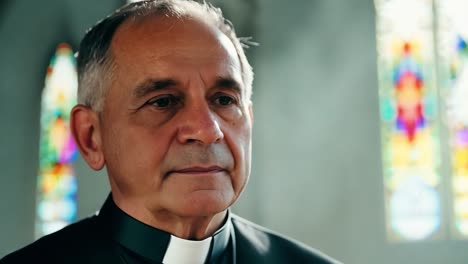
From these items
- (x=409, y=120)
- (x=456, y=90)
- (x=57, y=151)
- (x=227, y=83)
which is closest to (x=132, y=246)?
(x=227, y=83)

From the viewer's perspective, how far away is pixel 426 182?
266 inches

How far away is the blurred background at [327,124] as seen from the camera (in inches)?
263

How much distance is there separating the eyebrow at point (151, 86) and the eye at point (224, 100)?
95 mm

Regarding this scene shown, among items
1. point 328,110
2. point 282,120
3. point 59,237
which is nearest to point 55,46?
point 282,120

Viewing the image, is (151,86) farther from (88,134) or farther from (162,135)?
(88,134)

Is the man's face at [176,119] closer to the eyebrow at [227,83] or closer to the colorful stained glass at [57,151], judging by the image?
the eyebrow at [227,83]

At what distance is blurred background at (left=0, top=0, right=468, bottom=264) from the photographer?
21.9 ft

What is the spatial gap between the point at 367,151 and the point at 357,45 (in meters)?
1.08

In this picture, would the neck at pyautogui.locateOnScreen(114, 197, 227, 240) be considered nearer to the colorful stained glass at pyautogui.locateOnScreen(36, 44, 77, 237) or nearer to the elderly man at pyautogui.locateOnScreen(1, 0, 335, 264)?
the elderly man at pyautogui.locateOnScreen(1, 0, 335, 264)

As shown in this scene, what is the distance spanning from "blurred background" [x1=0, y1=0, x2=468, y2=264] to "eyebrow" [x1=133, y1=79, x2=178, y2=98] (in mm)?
5463

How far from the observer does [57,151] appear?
6816 mm

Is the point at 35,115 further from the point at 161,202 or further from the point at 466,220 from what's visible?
the point at 161,202

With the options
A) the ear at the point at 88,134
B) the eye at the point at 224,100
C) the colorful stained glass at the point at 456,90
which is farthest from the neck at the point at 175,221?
the colorful stained glass at the point at 456,90

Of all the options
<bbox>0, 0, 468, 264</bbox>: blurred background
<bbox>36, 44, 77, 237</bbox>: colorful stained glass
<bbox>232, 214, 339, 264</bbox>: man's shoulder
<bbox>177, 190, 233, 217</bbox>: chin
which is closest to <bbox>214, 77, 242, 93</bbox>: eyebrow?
<bbox>177, 190, 233, 217</bbox>: chin
